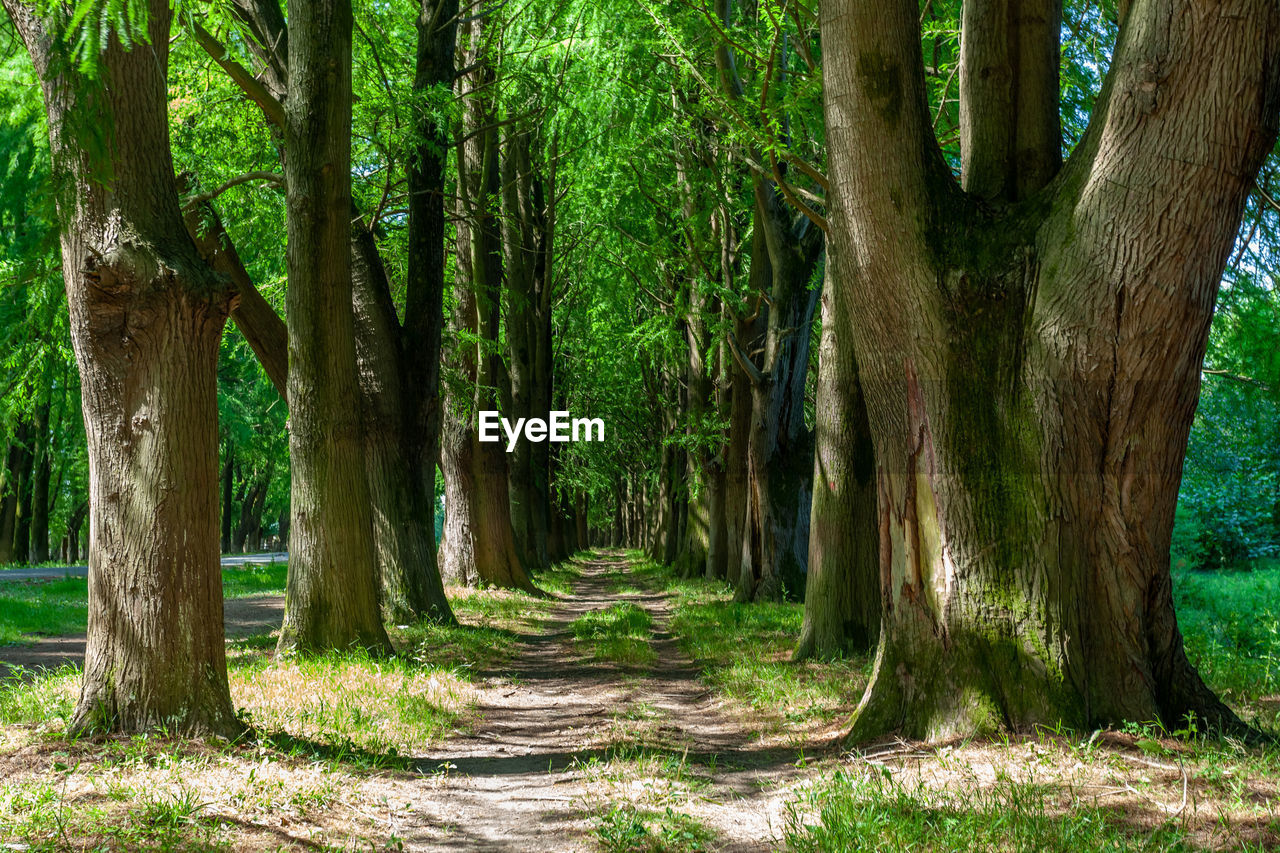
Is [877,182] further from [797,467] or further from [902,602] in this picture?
[797,467]

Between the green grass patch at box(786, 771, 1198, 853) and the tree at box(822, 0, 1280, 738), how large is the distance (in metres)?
1.08

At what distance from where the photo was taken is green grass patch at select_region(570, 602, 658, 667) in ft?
35.2

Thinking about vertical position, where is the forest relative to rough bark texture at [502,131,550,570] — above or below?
below

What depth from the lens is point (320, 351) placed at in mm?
8984

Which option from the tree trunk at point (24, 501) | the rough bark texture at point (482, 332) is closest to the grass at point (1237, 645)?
the rough bark texture at point (482, 332)

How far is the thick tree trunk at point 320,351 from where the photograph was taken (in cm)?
897

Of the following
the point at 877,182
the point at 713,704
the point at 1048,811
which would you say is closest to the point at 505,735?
the point at 713,704

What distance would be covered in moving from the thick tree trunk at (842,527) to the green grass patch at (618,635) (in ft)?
6.62

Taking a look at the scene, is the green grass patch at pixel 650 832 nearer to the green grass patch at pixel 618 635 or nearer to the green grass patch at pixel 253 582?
the green grass patch at pixel 618 635

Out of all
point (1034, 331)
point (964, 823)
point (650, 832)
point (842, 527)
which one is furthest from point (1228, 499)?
point (650, 832)

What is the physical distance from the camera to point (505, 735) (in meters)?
7.10

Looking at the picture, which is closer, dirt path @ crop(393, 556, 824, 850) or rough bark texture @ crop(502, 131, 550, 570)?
dirt path @ crop(393, 556, 824, 850)

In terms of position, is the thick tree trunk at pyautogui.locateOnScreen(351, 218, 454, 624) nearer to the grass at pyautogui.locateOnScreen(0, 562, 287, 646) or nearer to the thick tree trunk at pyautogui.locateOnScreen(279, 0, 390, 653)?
the thick tree trunk at pyautogui.locateOnScreen(279, 0, 390, 653)

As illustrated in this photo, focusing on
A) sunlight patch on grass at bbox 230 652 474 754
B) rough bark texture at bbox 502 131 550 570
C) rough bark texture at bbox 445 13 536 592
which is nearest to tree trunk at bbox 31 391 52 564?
rough bark texture at bbox 502 131 550 570
